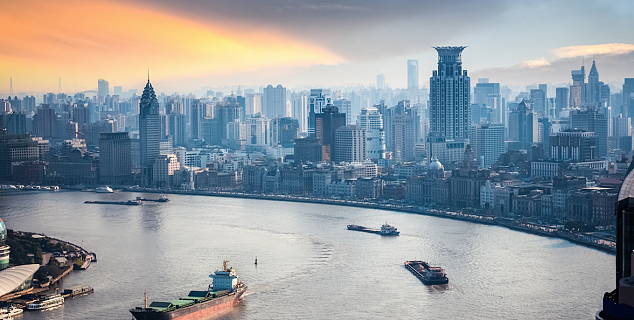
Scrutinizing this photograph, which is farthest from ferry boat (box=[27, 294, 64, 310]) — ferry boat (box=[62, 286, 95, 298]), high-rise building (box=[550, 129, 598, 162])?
high-rise building (box=[550, 129, 598, 162])

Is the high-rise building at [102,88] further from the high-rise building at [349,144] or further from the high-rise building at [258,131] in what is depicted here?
the high-rise building at [349,144]

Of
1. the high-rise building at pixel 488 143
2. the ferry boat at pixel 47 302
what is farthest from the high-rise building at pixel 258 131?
the ferry boat at pixel 47 302

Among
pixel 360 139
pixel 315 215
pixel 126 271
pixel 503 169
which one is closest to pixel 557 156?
pixel 503 169

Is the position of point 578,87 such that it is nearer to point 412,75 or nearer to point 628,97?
point 628,97

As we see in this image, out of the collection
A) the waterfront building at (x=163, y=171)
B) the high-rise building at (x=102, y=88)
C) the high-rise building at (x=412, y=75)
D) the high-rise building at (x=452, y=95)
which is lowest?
the waterfront building at (x=163, y=171)

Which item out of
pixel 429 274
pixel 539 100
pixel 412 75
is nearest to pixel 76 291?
pixel 429 274

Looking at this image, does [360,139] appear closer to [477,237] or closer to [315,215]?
[315,215]
